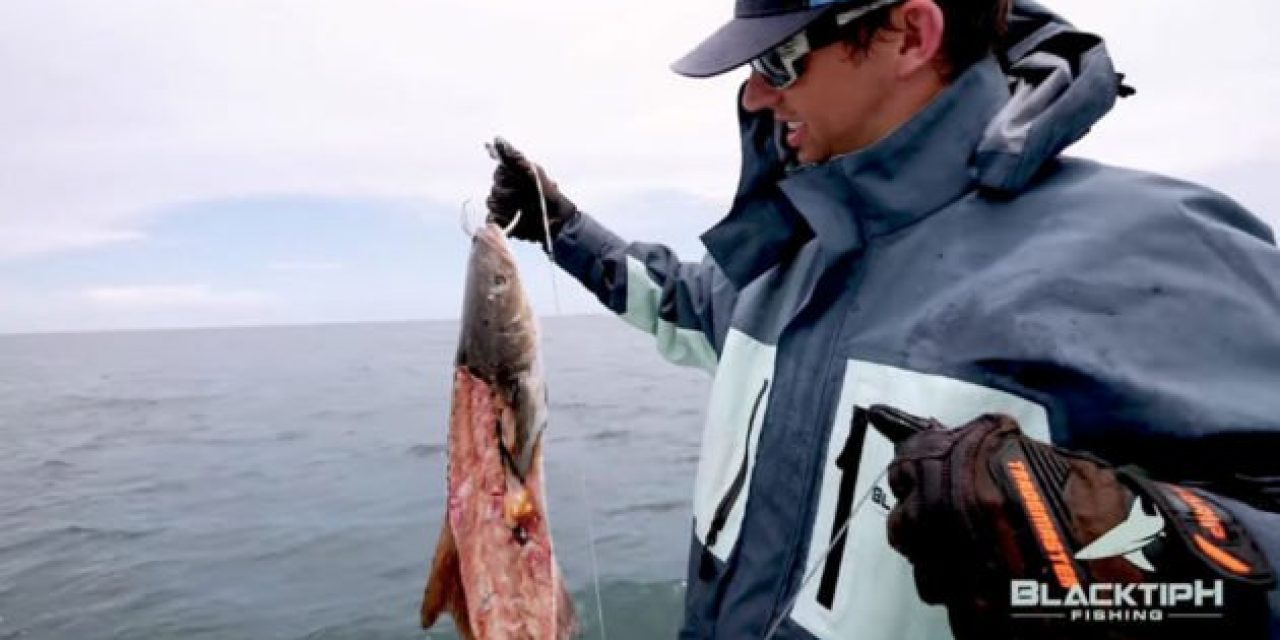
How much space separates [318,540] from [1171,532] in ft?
35.9

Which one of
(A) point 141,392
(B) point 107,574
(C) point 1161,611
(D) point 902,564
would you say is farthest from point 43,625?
(A) point 141,392

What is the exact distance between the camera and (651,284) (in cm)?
337

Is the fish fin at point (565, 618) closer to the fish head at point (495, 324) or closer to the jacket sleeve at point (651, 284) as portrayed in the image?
the fish head at point (495, 324)

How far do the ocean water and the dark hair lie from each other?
2533 mm

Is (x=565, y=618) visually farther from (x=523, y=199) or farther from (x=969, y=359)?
(x=523, y=199)

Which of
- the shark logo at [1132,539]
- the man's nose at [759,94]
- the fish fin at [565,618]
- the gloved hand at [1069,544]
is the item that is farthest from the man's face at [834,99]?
the fish fin at [565,618]

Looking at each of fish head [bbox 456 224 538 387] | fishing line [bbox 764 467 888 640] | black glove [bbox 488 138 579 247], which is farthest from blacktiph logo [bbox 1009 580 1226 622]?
black glove [bbox 488 138 579 247]

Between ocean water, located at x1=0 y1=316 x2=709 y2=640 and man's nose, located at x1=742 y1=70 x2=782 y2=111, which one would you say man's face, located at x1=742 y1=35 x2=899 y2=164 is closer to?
man's nose, located at x1=742 y1=70 x2=782 y2=111

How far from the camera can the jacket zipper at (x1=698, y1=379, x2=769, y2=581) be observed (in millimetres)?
2262

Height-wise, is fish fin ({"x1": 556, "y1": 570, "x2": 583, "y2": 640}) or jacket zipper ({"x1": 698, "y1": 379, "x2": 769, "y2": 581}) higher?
jacket zipper ({"x1": 698, "y1": 379, "x2": 769, "y2": 581})

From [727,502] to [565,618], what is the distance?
595mm

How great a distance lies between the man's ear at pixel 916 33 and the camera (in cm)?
193

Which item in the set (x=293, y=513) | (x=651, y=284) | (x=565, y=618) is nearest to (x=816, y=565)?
(x=565, y=618)

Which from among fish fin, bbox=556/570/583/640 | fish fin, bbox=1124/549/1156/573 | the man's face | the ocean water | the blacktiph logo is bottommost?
the ocean water
